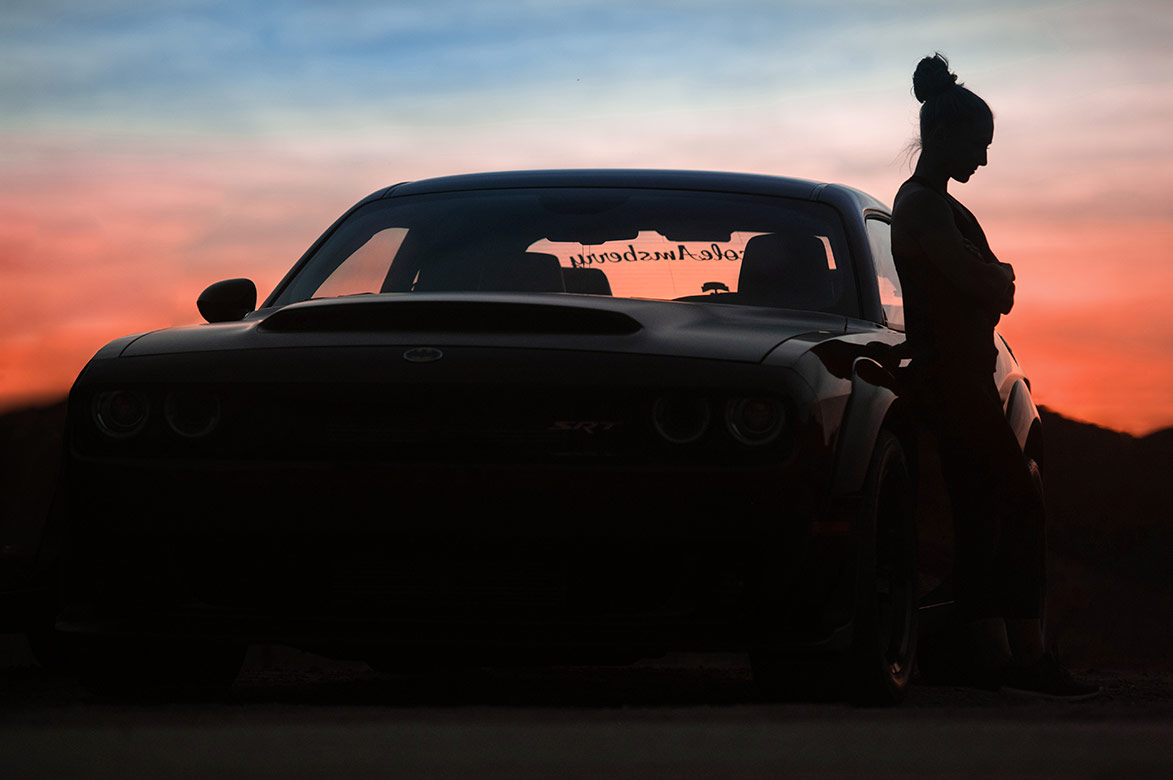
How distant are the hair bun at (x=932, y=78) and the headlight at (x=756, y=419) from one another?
2.02 metres

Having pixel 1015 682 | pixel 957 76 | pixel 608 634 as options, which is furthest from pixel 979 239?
pixel 608 634

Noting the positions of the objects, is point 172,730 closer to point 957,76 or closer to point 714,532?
point 714,532

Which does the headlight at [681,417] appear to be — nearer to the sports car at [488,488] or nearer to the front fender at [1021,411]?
the sports car at [488,488]

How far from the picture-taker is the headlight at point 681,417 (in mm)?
3996

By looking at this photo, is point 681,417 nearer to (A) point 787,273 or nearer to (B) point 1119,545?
(A) point 787,273

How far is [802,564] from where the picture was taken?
4035mm

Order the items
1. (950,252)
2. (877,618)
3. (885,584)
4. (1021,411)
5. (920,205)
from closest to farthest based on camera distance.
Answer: (877,618)
(885,584)
(950,252)
(920,205)
(1021,411)

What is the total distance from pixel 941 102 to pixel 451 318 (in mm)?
2073

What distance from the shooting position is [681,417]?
4.02 meters

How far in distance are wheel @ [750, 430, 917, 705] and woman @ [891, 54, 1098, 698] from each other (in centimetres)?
57

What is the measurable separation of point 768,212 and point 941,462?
0.99 m

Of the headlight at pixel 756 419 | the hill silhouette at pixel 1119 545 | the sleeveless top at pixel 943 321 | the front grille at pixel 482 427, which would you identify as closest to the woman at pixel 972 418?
the sleeveless top at pixel 943 321

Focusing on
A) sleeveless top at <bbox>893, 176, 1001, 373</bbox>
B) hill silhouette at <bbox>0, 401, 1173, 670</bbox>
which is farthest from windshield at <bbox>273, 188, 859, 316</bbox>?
hill silhouette at <bbox>0, 401, 1173, 670</bbox>

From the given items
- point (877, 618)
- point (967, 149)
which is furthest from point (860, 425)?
point (967, 149)
